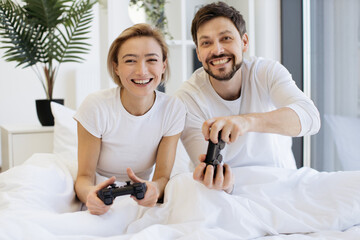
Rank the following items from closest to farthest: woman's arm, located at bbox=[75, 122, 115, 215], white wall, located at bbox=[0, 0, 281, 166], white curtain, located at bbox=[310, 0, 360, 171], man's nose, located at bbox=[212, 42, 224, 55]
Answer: woman's arm, located at bbox=[75, 122, 115, 215], man's nose, located at bbox=[212, 42, 224, 55], white curtain, located at bbox=[310, 0, 360, 171], white wall, located at bbox=[0, 0, 281, 166]

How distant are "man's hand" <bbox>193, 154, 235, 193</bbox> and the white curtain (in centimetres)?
135

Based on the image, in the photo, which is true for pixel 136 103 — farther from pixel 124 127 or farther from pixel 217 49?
pixel 217 49

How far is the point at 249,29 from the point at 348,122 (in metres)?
0.90

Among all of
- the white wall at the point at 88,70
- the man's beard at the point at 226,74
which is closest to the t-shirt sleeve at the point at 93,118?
the man's beard at the point at 226,74

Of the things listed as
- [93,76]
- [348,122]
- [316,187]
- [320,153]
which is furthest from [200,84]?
[93,76]

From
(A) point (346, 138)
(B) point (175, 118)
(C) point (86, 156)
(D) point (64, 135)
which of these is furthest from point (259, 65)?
(D) point (64, 135)

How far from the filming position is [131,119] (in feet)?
4.53

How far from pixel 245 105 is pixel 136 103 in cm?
48

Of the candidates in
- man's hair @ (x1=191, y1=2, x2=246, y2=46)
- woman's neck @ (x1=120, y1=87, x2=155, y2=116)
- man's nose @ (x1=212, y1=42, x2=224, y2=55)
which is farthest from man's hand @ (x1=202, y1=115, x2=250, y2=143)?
man's hair @ (x1=191, y1=2, x2=246, y2=46)

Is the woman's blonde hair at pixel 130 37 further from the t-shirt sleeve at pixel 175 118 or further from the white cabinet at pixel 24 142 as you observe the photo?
the white cabinet at pixel 24 142

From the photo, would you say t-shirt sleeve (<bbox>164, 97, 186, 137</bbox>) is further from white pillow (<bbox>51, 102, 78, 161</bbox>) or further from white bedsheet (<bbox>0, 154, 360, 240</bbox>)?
white pillow (<bbox>51, 102, 78, 161</bbox>)

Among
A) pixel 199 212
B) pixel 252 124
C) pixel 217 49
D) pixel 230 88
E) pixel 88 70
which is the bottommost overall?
pixel 199 212

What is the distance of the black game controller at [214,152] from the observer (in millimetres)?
1042

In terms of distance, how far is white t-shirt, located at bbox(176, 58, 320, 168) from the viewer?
5.09 feet
